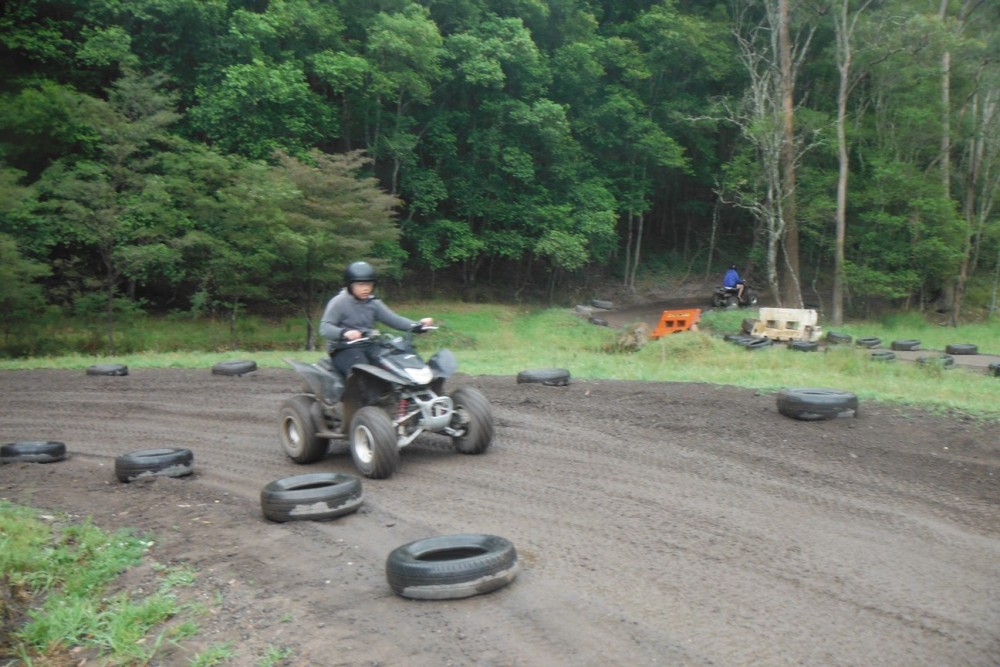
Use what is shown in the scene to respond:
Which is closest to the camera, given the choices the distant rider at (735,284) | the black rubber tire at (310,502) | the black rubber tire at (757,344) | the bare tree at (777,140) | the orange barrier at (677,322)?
the black rubber tire at (310,502)

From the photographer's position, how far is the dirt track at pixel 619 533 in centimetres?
387

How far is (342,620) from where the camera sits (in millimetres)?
4082

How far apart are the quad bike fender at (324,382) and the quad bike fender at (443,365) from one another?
3.11ft

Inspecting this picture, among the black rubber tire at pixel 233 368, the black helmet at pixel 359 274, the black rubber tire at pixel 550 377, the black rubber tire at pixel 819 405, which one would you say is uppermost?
the black helmet at pixel 359 274

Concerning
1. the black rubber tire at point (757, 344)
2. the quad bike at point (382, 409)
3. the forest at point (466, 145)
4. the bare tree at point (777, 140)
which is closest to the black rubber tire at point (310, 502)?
the quad bike at point (382, 409)

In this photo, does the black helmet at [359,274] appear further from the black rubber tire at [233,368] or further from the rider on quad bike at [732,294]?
the rider on quad bike at [732,294]

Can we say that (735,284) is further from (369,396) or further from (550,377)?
(369,396)

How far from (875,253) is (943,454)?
87.0ft

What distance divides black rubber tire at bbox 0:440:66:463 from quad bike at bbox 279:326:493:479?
235cm

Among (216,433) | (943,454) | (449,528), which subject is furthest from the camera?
(216,433)

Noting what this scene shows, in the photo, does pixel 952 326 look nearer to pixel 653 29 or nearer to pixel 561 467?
pixel 653 29

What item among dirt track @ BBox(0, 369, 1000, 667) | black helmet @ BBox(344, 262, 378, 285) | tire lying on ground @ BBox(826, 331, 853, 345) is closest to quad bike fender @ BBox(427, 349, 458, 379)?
dirt track @ BBox(0, 369, 1000, 667)

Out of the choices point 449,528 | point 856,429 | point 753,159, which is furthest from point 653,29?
point 449,528

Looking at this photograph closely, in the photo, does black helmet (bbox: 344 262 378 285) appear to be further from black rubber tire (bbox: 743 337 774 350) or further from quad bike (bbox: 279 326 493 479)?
black rubber tire (bbox: 743 337 774 350)
